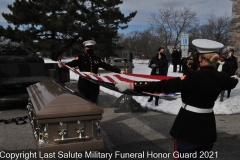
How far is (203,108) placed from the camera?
→ 230cm

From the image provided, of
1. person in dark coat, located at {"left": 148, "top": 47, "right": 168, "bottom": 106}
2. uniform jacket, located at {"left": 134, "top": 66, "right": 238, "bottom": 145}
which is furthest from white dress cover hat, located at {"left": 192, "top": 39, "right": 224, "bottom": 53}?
person in dark coat, located at {"left": 148, "top": 47, "right": 168, "bottom": 106}

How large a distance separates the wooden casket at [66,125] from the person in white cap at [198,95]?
2.26 feet

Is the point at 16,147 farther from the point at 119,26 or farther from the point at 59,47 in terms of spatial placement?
the point at 119,26

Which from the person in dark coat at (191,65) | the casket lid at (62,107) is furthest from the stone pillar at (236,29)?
the casket lid at (62,107)

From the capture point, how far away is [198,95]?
225 centimetres

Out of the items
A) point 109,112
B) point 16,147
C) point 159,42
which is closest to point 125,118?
point 109,112

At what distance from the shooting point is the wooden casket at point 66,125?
262 cm

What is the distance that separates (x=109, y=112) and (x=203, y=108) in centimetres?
447

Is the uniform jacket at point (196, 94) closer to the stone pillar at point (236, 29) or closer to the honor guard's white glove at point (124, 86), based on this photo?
the honor guard's white glove at point (124, 86)

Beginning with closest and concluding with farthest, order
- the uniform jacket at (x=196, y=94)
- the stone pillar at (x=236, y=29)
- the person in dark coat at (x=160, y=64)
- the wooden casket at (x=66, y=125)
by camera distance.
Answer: the uniform jacket at (x=196, y=94), the wooden casket at (x=66, y=125), the person in dark coat at (x=160, y=64), the stone pillar at (x=236, y=29)

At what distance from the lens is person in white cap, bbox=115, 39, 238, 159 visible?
223 centimetres

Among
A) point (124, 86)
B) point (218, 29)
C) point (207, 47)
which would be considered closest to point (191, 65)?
point (207, 47)

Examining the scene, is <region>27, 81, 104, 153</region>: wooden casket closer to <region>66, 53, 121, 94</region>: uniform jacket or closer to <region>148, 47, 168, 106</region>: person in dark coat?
<region>66, 53, 121, 94</region>: uniform jacket

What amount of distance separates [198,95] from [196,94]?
0.7 inches
